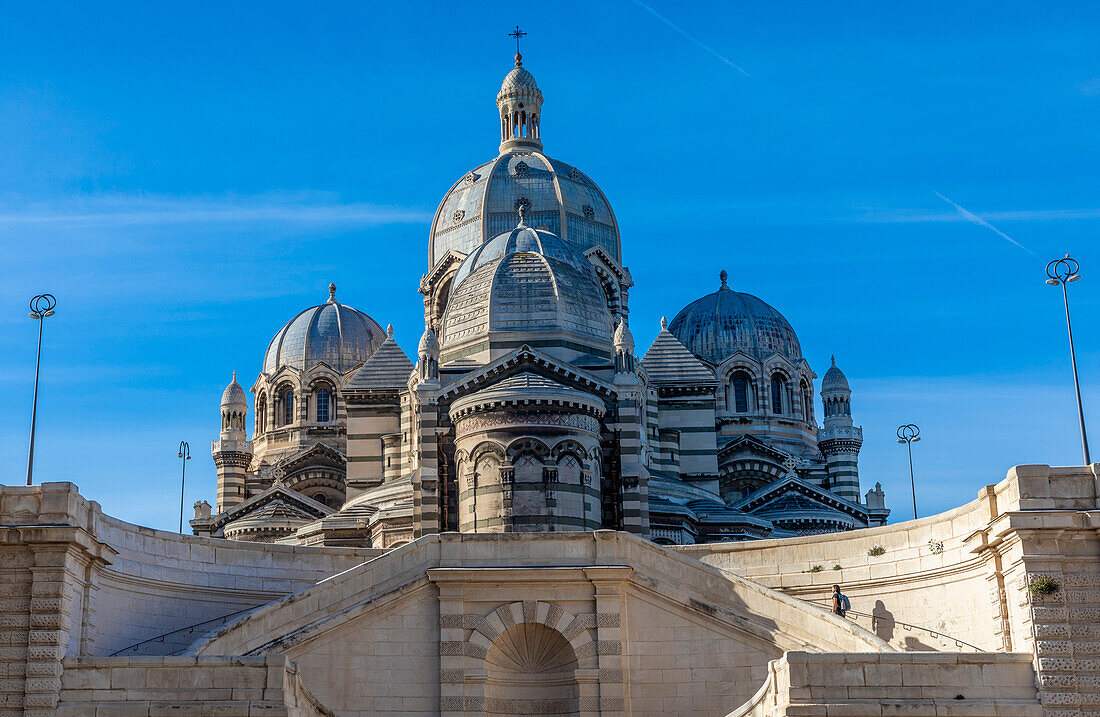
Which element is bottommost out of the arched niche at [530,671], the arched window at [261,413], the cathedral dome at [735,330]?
the arched niche at [530,671]

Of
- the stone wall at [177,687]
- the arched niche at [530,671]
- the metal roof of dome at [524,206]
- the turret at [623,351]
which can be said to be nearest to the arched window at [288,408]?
the metal roof of dome at [524,206]

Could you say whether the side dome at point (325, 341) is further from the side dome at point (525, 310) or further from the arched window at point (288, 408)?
the side dome at point (525, 310)

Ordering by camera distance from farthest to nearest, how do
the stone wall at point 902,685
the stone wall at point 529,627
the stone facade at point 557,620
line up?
the stone wall at point 529,627
the stone facade at point 557,620
the stone wall at point 902,685

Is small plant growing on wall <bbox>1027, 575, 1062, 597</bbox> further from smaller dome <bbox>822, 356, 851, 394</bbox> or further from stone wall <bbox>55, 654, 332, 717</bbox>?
smaller dome <bbox>822, 356, 851, 394</bbox>

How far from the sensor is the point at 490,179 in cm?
6103

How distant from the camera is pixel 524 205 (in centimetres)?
5959

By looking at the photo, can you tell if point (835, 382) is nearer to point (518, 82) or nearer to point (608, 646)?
point (518, 82)

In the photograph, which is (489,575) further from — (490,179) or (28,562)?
(490,179)

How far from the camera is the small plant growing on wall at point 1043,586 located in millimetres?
25953

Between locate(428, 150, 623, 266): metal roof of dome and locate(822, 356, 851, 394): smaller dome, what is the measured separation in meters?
15.0

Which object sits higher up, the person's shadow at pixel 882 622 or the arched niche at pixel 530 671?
the person's shadow at pixel 882 622

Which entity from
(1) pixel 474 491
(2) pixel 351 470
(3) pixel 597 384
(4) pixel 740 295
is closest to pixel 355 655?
(1) pixel 474 491

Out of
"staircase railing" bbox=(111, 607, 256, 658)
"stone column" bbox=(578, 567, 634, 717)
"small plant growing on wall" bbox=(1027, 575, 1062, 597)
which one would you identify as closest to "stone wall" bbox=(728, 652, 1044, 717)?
"small plant growing on wall" bbox=(1027, 575, 1062, 597)

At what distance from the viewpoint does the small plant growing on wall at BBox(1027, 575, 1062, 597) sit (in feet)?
85.1
